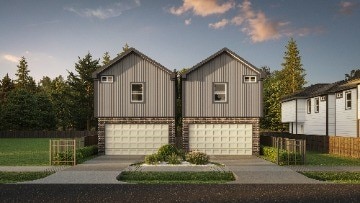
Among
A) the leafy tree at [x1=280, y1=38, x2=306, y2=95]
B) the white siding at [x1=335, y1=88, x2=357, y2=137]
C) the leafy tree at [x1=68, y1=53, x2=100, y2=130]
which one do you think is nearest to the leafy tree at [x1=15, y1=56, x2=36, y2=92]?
the leafy tree at [x1=68, y1=53, x2=100, y2=130]

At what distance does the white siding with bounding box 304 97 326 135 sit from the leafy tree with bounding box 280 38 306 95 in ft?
120

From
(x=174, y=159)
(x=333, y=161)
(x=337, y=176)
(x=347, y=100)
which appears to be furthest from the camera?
(x=347, y=100)

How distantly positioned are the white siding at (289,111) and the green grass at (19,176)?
A: 120ft

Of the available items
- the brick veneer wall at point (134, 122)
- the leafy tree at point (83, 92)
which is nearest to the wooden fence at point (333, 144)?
the brick veneer wall at point (134, 122)

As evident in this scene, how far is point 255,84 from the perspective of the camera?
32.5m

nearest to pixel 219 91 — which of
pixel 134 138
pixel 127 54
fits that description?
pixel 134 138

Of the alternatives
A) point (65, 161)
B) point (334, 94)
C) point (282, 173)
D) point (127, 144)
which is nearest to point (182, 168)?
point (282, 173)

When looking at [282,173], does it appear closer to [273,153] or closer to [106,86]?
[273,153]

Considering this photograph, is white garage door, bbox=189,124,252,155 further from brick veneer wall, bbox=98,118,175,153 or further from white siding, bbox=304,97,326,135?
white siding, bbox=304,97,326,135

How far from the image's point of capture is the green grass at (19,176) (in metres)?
17.9

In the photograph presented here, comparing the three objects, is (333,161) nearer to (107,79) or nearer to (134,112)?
(134,112)

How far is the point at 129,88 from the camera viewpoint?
32.5 metres

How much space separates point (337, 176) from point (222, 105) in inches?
558

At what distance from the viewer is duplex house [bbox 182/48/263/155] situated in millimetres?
32156
